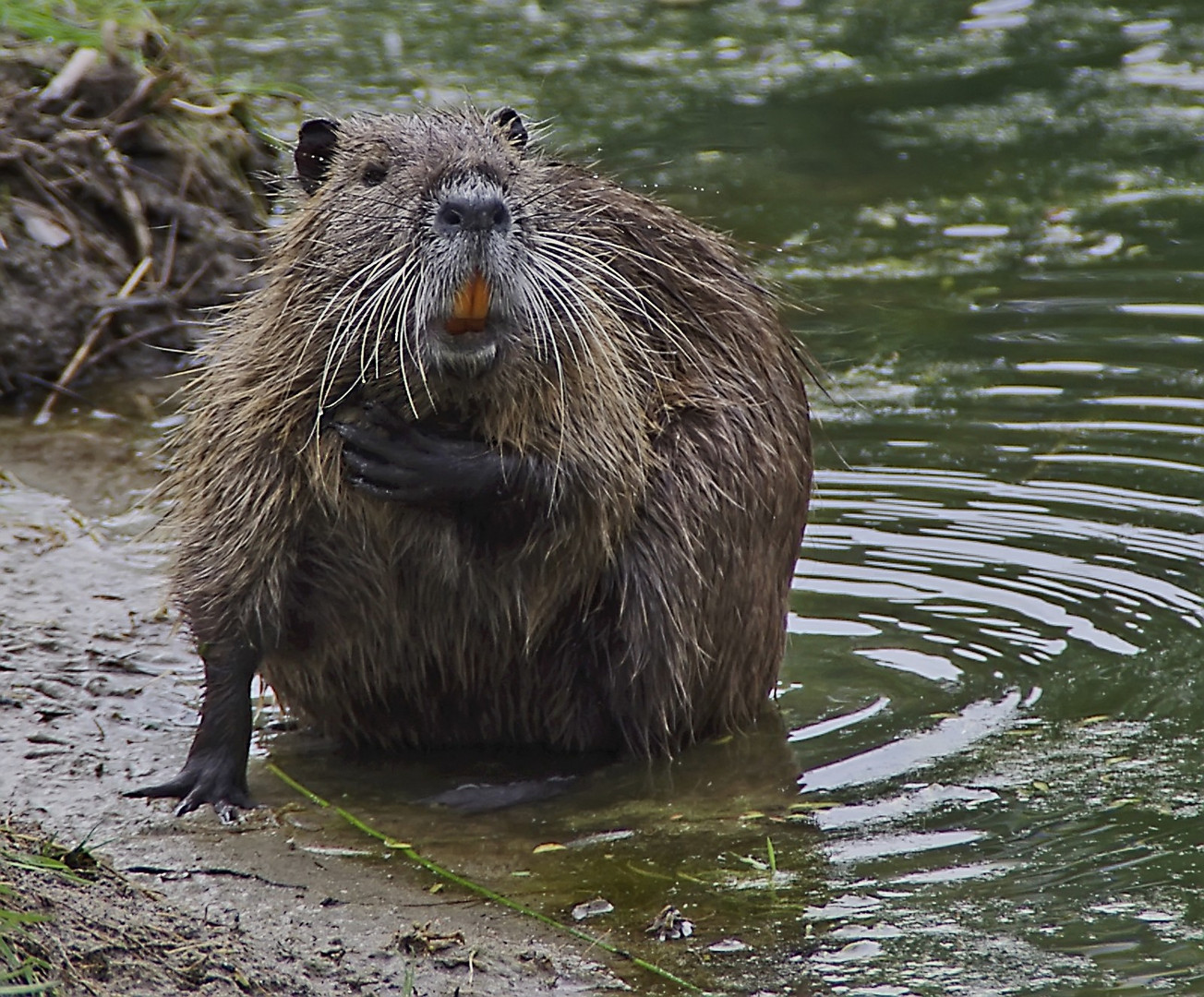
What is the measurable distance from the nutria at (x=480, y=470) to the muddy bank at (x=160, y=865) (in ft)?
0.55

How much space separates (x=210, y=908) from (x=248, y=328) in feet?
3.80

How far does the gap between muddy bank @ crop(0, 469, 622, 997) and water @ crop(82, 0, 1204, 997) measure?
0.59 ft

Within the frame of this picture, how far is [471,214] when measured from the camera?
3324 millimetres

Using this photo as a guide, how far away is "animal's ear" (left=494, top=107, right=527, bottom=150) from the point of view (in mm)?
3863

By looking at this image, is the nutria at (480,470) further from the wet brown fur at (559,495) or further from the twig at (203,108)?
the twig at (203,108)

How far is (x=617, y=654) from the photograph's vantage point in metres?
3.89

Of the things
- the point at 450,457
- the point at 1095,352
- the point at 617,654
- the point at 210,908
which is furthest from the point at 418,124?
the point at 1095,352

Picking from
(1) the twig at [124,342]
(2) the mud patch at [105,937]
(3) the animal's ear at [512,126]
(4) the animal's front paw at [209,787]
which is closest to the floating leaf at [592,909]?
(2) the mud patch at [105,937]

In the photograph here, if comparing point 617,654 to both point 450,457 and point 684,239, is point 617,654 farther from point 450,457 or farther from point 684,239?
point 684,239

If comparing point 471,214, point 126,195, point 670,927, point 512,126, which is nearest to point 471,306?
point 471,214

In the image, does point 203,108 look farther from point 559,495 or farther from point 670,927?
point 670,927

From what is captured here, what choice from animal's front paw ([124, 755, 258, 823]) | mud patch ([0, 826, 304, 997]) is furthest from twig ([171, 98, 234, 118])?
mud patch ([0, 826, 304, 997])

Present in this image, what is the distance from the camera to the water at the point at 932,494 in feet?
10.7

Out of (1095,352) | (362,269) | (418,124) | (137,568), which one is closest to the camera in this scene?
(362,269)
